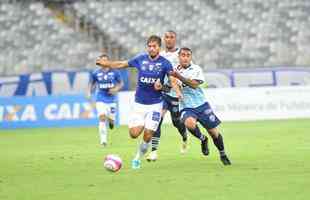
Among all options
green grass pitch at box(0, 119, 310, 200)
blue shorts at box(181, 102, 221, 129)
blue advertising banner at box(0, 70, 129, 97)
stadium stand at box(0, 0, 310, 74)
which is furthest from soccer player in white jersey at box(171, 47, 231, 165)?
stadium stand at box(0, 0, 310, 74)

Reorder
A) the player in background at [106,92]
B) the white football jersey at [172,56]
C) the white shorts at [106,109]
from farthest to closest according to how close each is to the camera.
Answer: the player in background at [106,92] < the white shorts at [106,109] < the white football jersey at [172,56]

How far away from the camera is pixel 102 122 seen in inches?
906

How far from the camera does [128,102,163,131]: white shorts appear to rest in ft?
52.1

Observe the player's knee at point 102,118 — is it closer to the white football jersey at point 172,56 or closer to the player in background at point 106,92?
the player in background at point 106,92

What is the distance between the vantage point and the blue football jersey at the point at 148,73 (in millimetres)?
15883

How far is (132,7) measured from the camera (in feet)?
129

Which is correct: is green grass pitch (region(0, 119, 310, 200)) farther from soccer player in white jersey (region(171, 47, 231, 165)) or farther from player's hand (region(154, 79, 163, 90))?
player's hand (region(154, 79, 163, 90))

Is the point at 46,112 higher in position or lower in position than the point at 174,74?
lower

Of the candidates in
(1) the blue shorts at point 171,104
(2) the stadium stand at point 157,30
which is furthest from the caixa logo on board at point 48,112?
(1) the blue shorts at point 171,104

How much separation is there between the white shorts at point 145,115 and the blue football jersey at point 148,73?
0.31 feet

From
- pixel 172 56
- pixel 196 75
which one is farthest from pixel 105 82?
pixel 196 75

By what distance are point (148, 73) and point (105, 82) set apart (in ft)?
29.6

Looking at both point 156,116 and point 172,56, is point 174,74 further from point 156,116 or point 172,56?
point 172,56

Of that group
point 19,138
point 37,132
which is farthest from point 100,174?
point 37,132
